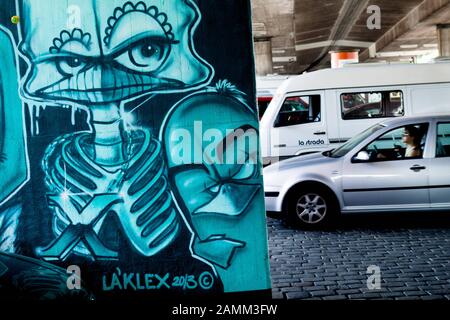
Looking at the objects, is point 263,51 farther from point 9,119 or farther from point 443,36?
point 9,119

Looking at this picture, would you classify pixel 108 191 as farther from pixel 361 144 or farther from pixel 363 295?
pixel 361 144

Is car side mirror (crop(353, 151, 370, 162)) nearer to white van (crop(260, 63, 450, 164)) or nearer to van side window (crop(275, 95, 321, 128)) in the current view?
white van (crop(260, 63, 450, 164))

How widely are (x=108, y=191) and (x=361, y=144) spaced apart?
186 inches

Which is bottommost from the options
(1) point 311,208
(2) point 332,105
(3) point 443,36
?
(1) point 311,208

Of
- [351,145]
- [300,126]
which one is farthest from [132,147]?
[300,126]

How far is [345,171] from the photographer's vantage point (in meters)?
8.84

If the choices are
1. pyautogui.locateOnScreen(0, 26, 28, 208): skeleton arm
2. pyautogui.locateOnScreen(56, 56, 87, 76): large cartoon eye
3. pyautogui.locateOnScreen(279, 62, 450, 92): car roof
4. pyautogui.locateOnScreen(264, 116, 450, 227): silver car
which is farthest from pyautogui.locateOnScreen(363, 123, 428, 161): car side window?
pyautogui.locateOnScreen(0, 26, 28, 208): skeleton arm

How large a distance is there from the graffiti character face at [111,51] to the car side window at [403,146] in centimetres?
433

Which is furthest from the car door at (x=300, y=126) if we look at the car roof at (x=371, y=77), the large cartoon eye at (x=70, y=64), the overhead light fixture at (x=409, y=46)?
the overhead light fixture at (x=409, y=46)

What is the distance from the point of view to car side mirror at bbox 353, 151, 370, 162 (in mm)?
8809

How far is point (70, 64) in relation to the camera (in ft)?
17.6

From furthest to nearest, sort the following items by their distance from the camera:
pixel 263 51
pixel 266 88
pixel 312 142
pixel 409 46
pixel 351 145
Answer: pixel 409 46, pixel 263 51, pixel 266 88, pixel 312 142, pixel 351 145
